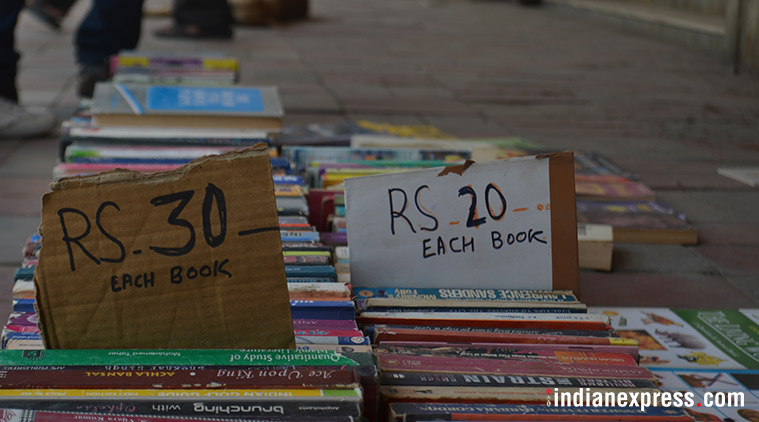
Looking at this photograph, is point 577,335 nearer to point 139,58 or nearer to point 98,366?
point 98,366

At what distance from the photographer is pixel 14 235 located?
1945mm

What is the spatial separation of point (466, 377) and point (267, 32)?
584 centimetres

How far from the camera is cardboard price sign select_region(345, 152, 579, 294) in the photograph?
128 centimetres

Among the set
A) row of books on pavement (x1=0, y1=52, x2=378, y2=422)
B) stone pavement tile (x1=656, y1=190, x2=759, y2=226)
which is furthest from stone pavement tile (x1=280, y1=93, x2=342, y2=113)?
row of books on pavement (x1=0, y1=52, x2=378, y2=422)

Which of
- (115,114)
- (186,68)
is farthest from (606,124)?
(115,114)

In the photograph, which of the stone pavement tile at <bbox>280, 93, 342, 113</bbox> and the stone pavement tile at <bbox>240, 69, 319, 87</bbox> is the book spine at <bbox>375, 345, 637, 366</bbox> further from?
the stone pavement tile at <bbox>240, 69, 319, 87</bbox>

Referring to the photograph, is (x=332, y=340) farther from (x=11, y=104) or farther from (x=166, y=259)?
(x=11, y=104)

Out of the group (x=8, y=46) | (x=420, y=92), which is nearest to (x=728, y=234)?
(x=420, y=92)

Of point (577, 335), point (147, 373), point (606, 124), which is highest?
point (147, 373)

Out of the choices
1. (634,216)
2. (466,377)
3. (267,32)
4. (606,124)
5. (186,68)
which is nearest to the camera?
(466,377)

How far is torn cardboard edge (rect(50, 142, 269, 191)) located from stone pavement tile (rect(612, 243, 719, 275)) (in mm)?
1244

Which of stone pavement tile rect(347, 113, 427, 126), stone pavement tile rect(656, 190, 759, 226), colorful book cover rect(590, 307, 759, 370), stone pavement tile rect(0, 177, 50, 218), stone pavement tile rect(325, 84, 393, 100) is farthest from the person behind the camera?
stone pavement tile rect(325, 84, 393, 100)

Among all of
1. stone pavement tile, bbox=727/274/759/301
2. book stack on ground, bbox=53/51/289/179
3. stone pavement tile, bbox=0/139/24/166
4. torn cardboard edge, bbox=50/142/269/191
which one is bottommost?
stone pavement tile, bbox=727/274/759/301

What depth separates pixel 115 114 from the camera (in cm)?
194
